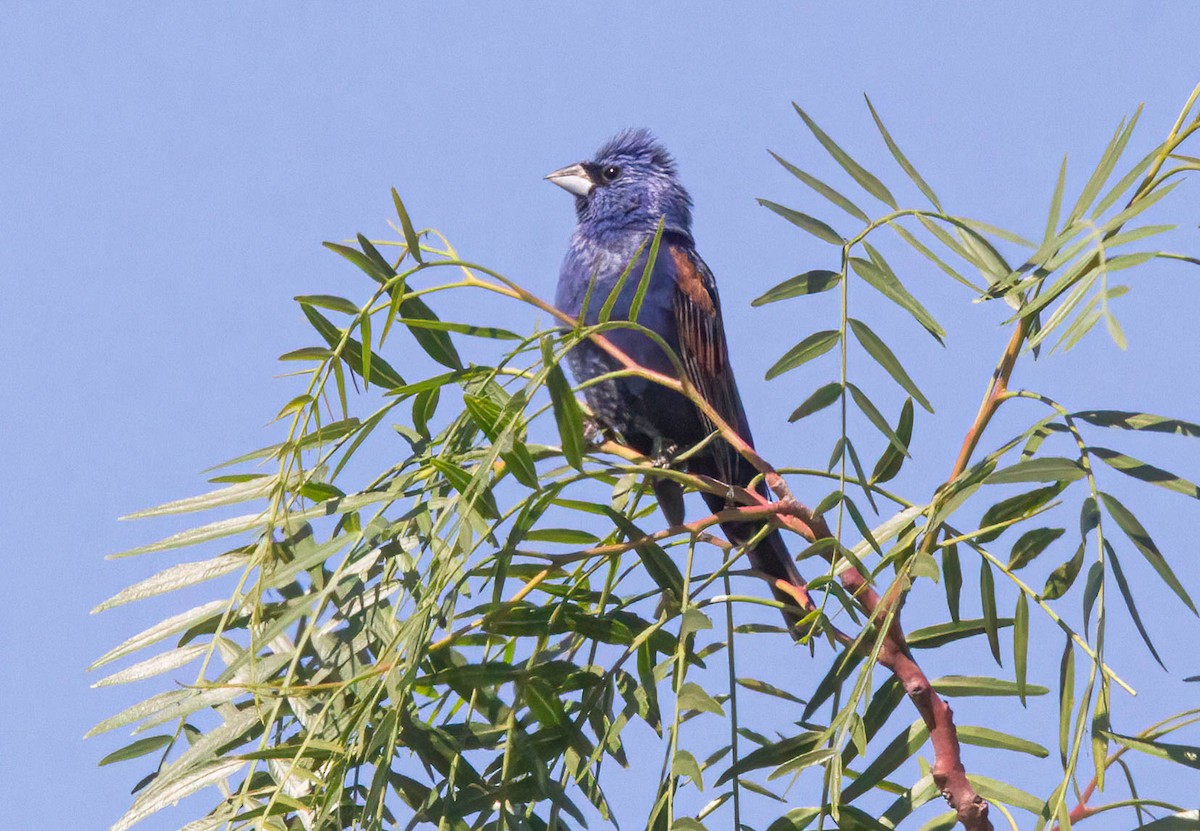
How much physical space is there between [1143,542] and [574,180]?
3187 mm

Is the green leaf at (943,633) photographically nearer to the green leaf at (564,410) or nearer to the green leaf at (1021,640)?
the green leaf at (1021,640)

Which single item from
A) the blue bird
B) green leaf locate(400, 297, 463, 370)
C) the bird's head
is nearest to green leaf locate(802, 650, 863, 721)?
green leaf locate(400, 297, 463, 370)

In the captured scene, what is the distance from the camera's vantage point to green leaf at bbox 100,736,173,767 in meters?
2.18

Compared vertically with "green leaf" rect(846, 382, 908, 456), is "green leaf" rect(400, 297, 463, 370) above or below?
above

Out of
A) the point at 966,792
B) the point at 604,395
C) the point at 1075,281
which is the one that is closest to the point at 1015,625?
the point at 966,792

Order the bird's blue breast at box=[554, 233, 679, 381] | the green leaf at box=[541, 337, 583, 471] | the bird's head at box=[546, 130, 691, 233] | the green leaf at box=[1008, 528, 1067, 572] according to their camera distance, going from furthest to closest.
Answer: the bird's head at box=[546, 130, 691, 233] → the bird's blue breast at box=[554, 233, 679, 381] → the green leaf at box=[1008, 528, 1067, 572] → the green leaf at box=[541, 337, 583, 471]

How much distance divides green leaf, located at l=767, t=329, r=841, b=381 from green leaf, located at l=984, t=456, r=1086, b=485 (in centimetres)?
45

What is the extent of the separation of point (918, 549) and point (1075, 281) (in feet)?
1.44

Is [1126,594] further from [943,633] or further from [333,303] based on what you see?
[333,303]

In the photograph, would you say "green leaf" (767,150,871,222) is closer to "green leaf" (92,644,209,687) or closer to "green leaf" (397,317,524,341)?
"green leaf" (397,317,524,341)

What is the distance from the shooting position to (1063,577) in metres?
1.99

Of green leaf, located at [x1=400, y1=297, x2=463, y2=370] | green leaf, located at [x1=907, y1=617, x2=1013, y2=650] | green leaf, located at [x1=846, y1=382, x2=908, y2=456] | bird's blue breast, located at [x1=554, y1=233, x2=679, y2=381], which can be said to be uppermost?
bird's blue breast, located at [x1=554, y1=233, x2=679, y2=381]

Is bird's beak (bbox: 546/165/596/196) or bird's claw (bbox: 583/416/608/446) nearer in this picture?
bird's claw (bbox: 583/416/608/446)

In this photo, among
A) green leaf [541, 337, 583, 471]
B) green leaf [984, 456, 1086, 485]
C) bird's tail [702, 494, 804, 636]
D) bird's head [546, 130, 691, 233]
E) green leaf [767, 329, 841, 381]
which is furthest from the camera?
bird's head [546, 130, 691, 233]
